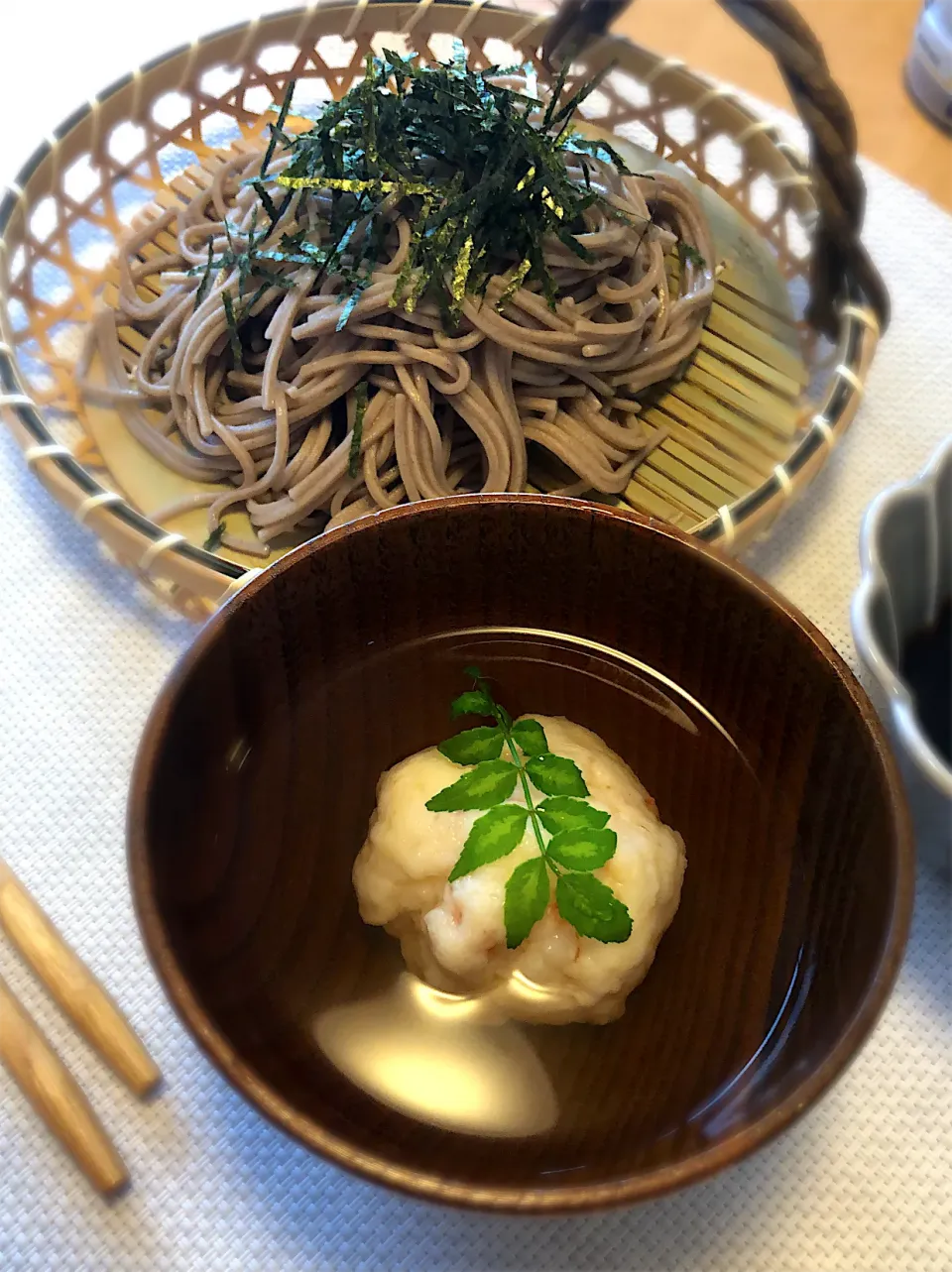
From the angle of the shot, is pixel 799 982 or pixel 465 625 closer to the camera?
pixel 799 982

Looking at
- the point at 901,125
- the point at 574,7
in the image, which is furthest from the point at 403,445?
the point at 901,125

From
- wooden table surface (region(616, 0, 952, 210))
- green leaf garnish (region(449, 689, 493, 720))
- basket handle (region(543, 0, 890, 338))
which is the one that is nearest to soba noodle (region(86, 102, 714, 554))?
basket handle (region(543, 0, 890, 338))

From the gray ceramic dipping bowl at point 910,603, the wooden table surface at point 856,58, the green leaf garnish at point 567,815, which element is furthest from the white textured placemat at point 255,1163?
the wooden table surface at point 856,58

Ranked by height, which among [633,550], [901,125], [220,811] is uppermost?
[901,125]

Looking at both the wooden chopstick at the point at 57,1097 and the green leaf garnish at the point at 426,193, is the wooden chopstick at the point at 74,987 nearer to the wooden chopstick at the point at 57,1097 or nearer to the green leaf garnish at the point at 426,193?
the wooden chopstick at the point at 57,1097

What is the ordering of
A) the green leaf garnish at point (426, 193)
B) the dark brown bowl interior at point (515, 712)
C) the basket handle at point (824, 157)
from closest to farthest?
the dark brown bowl interior at point (515, 712), the basket handle at point (824, 157), the green leaf garnish at point (426, 193)

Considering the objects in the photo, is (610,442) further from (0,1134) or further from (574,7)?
(0,1134)
